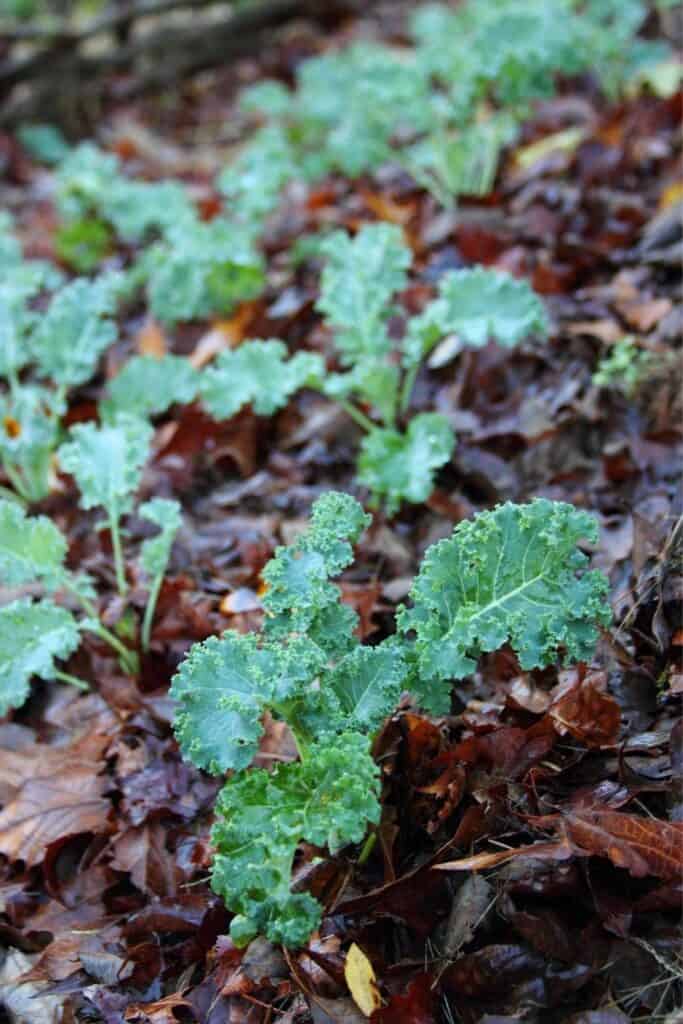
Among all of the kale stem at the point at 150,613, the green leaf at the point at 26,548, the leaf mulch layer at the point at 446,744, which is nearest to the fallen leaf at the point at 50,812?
the leaf mulch layer at the point at 446,744

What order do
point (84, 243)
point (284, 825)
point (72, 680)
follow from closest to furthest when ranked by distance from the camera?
point (284, 825) → point (72, 680) → point (84, 243)

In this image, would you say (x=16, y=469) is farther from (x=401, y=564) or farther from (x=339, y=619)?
(x=339, y=619)

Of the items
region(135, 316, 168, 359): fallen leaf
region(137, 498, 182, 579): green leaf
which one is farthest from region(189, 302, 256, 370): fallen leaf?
region(137, 498, 182, 579): green leaf

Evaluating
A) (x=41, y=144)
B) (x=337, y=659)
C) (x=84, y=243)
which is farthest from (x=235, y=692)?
(x=41, y=144)

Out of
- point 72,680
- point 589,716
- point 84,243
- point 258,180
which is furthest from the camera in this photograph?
point 84,243

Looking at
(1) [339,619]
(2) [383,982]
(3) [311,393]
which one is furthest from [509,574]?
(3) [311,393]

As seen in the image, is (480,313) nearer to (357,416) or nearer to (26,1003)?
(357,416)
